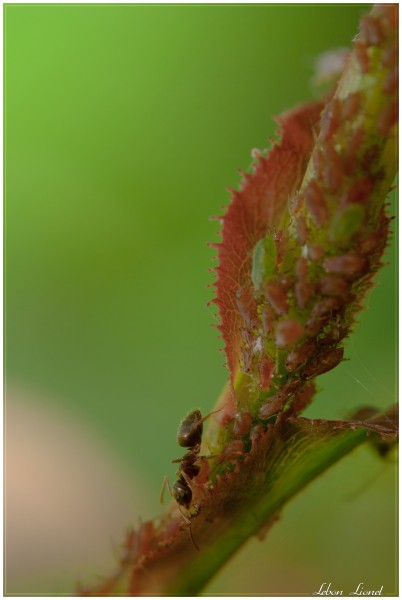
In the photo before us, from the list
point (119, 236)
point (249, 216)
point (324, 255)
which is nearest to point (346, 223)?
point (324, 255)

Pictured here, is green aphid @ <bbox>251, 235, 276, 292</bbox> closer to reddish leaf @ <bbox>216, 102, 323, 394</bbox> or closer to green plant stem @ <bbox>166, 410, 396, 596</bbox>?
reddish leaf @ <bbox>216, 102, 323, 394</bbox>

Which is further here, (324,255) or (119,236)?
(119,236)

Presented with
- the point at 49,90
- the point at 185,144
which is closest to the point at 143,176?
the point at 185,144

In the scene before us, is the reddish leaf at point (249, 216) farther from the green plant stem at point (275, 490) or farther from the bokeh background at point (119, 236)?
the bokeh background at point (119, 236)

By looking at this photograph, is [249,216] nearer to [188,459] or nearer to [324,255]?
[324,255]

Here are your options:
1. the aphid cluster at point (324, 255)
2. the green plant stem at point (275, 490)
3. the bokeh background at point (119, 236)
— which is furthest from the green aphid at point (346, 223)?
the bokeh background at point (119, 236)

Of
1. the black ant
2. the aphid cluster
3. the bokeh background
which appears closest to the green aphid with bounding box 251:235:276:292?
the aphid cluster
